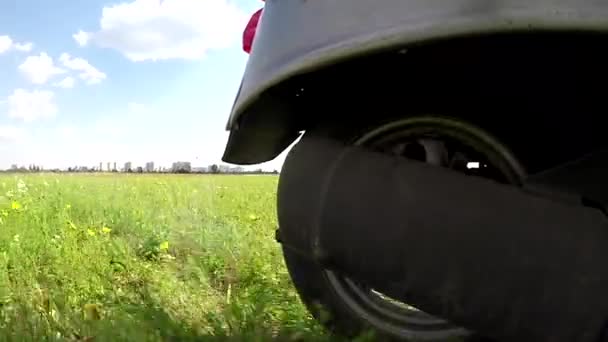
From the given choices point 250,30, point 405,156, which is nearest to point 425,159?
point 405,156

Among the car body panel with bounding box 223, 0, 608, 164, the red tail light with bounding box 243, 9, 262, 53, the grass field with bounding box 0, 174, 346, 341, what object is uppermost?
the red tail light with bounding box 243, 9, 262, 53

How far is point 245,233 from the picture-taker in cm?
468

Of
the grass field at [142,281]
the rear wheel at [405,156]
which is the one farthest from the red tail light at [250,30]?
the grass field at [142,281]

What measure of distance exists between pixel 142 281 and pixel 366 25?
2.27 meters

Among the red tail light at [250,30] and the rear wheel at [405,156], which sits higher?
the red tail light at [250,30]

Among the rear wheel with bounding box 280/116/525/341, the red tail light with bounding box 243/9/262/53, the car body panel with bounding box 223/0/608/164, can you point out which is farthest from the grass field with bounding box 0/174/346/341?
the car body panel with bounding box 223/0/608/164

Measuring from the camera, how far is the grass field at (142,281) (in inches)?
90.1

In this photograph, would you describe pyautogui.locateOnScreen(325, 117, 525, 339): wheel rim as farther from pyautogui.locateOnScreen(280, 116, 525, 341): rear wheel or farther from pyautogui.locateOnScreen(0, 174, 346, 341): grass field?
pyautogui.locateOnScreen(0, 174, 346, 341): grass field

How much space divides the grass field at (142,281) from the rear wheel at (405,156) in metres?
0.16

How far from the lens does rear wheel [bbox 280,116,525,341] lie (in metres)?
1.66

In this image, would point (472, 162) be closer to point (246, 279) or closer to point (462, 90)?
point (462, 90)

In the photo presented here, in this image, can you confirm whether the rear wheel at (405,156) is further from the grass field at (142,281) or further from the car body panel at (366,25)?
the car body panel at (366,25)

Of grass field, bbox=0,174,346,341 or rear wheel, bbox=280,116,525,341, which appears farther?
grass field, bbox=0,174,346,341

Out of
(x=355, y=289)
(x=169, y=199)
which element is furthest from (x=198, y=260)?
(x=169, y=199)
